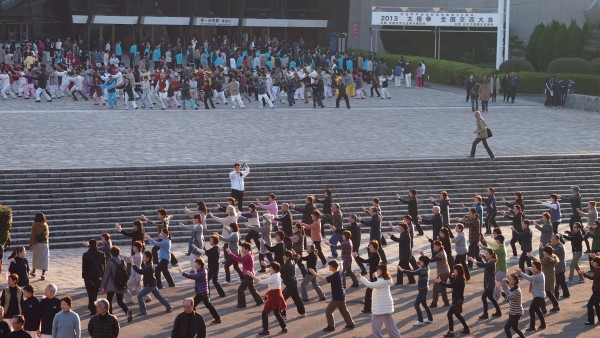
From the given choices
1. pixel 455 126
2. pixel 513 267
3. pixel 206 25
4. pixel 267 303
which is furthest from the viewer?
pixel 206 25

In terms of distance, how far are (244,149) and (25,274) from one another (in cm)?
1346

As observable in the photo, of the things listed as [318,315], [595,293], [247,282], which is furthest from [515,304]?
[247,282]

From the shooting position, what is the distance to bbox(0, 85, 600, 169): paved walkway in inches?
1196

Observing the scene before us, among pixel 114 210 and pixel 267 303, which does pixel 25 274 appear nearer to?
pixel 267 303

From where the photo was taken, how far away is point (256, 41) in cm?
5650

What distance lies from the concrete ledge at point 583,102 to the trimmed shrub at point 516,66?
18.5 ft

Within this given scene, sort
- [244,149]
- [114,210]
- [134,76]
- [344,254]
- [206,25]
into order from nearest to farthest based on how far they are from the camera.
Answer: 1. [344,254]
2. [114,210]
3. [244,149]
4. [134,76]
5. [206,25]

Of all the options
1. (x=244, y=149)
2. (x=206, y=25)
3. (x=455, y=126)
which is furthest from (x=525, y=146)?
(x=206, y=25)

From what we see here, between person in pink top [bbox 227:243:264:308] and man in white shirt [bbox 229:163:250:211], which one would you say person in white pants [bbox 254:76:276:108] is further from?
person in pink top [bbox 227:243:264:308]

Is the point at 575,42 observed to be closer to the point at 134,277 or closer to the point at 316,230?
the point at 316,230

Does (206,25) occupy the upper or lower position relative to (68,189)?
upper

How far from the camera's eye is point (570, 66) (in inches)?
1916

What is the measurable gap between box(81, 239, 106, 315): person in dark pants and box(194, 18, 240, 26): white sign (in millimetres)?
42698

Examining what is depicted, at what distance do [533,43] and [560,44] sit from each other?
171 cm
